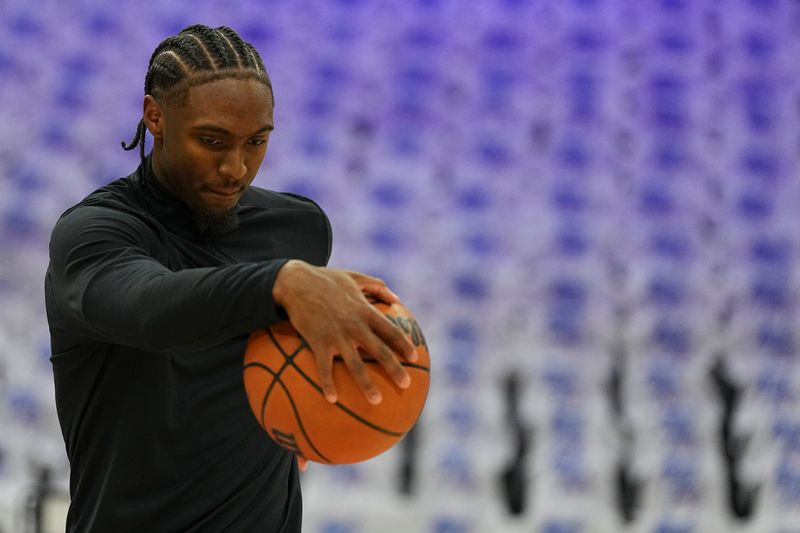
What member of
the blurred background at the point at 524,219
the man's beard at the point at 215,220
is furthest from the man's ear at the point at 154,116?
the blurred background at the point at 524,219

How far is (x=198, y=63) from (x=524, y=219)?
3365 millimetres

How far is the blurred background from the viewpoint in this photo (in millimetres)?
4328

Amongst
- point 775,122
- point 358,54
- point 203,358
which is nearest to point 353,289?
point 203,358

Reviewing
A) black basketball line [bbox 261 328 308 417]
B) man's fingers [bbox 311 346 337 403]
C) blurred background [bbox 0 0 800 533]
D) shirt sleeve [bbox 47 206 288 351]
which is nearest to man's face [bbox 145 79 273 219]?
shirt sleeve [bbox 47 206 288 351]

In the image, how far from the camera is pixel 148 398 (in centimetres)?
154

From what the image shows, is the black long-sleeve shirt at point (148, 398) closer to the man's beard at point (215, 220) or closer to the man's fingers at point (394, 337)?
the man's beard at point (215, 220)

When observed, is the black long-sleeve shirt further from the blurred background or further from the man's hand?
the blurred background

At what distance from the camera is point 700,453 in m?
4.42

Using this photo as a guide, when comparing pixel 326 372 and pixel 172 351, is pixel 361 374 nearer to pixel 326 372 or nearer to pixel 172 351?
pixel 326 372

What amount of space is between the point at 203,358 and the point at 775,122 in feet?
13.6

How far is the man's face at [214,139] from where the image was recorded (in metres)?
1.48

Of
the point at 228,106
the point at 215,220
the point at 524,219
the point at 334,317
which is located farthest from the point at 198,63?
the point at 524,219

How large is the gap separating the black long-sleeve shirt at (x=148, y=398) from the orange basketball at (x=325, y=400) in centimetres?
14

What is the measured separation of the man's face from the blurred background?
2847mm
